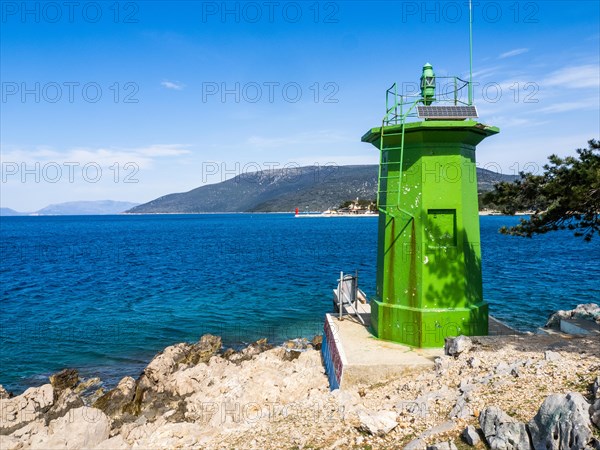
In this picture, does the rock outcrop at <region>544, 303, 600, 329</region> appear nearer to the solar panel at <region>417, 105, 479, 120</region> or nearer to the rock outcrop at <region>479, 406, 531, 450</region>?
the solar panel at <region>417, 105, 479, 120</region>

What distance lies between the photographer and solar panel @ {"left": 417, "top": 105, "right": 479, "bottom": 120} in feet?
36.6

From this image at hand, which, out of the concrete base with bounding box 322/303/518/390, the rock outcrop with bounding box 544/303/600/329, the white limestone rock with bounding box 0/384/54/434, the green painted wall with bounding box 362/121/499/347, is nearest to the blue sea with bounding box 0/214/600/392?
the white limestone rock with bounding box 0/384/54/434

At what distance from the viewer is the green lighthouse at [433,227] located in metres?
11.4

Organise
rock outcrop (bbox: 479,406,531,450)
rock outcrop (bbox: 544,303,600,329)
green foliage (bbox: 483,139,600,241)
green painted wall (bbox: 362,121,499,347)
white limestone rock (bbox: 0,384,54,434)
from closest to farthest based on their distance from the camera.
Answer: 1. rock outcrop (bbox: 479,406,531,450)
2. green foliage (bbox: 483,139,600,241)
3. green painted wall (bbox: 362,121,499,347)
4. white limestone rock (bbox: 0,384,54,434)
5. rock outcrop (bbox: 544,303,600,329)

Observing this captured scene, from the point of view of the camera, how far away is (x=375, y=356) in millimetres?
10797

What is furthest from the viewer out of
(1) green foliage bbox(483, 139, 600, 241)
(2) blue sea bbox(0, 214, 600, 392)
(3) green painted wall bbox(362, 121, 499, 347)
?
(2) blue sea bbox(0, 214, 600, 392)

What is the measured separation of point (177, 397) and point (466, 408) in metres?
9.24

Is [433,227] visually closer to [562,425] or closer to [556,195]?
[556,195]

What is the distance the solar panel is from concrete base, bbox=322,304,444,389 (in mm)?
5757

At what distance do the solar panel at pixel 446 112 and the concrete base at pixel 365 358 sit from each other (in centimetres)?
576

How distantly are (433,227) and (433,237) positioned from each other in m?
0.26

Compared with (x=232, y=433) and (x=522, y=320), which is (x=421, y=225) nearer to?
(x=232, y=433)

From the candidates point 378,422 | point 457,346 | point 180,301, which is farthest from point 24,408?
point 180,301

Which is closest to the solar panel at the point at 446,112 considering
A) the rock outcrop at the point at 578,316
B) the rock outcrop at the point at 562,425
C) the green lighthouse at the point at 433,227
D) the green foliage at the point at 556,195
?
the green lighthouse at the point at 433,227
